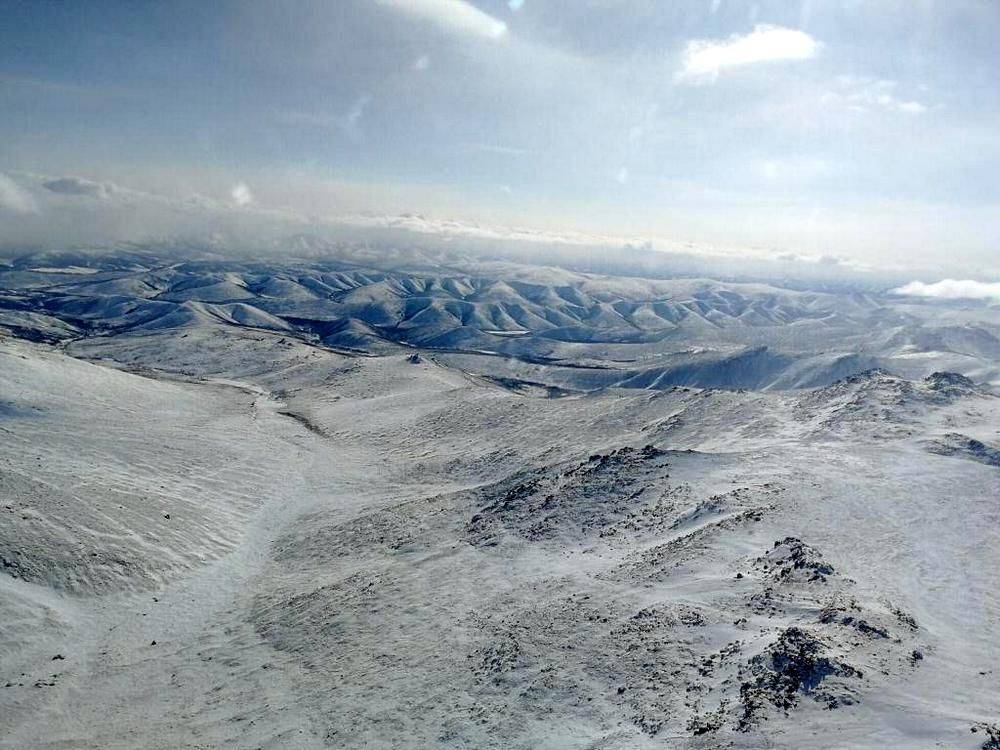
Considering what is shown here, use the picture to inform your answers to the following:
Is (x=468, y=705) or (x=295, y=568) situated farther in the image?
(x=295, y=568)

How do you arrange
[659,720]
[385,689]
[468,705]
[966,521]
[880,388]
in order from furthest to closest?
[880,388], [966,521], [385,689], [468,705], [659,720]

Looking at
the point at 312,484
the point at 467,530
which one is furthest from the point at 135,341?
the point at 467,530

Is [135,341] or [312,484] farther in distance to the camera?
[135,341]

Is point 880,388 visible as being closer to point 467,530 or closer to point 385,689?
point 467,530

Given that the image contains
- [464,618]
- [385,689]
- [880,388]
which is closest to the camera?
[385,689]

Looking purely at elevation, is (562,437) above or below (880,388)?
below

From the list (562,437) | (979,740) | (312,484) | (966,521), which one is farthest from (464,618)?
(562,437)

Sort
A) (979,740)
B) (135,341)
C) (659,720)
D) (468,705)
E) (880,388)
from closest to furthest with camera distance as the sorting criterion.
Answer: (979,740)
(659,720)
(468,705)
(880,388)
(135,341)

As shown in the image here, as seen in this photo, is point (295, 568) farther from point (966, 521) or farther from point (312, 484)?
point (966, 521)

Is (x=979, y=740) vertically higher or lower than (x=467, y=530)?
higher
